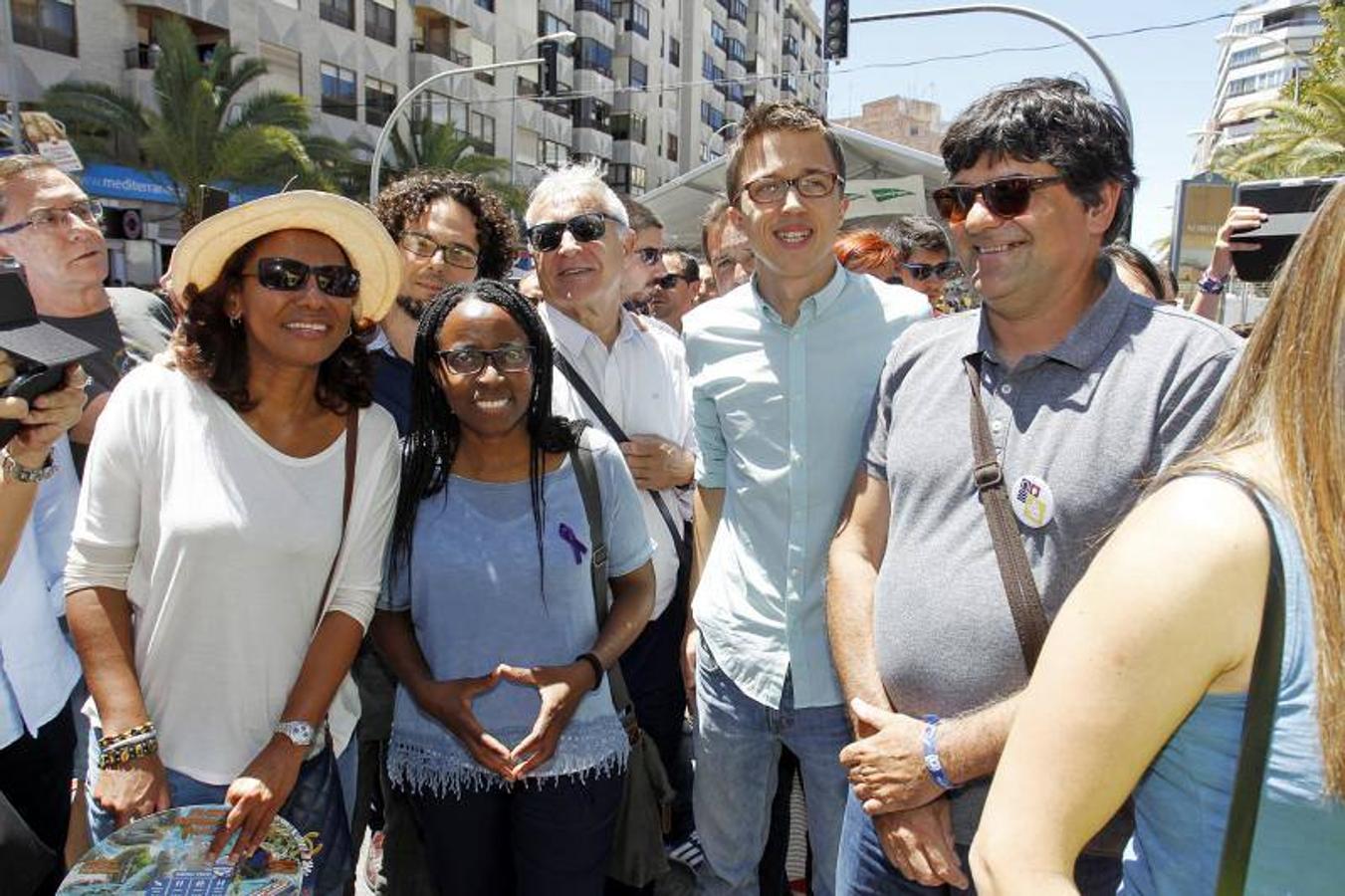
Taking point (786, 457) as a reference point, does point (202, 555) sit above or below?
below

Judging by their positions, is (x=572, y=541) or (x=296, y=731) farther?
(x=572, y=541)


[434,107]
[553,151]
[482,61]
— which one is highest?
[482,61]

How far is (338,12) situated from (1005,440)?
3540cm

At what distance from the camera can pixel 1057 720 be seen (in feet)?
3.94

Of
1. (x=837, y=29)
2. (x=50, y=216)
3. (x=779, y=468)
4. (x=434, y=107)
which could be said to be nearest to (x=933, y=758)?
(x=779, y=468)

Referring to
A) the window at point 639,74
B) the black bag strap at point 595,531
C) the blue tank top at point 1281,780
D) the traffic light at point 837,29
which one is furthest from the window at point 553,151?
the blue tank top at point 1281,780

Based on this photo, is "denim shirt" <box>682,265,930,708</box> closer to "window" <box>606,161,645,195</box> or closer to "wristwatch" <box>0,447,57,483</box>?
"wristwatch" <box>0,447,57,483</box>

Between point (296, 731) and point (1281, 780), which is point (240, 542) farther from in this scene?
point (1281, 780)

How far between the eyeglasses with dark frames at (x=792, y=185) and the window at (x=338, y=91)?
3263cm

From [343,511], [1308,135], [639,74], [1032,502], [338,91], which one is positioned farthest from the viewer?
[639,74]

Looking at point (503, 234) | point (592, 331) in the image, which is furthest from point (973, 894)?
point (503, 234)

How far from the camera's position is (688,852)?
12.0 feet

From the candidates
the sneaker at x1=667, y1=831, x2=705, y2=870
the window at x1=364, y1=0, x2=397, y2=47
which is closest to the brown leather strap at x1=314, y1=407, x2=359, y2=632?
the sneaker at x1=667, y1=831, x2=705, y2=870

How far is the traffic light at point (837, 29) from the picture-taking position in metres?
13.5
